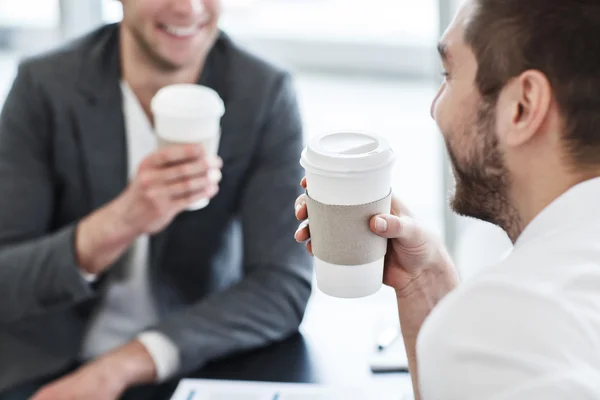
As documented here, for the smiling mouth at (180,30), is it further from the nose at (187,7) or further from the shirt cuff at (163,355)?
the shirt cuff at (163,355)

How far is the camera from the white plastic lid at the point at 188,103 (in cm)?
145

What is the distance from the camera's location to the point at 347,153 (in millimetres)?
1023

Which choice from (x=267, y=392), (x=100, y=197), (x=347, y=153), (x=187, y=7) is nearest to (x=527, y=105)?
(x=347, y=153)

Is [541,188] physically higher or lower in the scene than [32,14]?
higher

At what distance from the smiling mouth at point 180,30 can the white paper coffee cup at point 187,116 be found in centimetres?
27

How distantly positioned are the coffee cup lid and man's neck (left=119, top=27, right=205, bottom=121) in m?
0.82

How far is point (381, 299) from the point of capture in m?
2.67

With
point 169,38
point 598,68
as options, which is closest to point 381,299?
point 169,38

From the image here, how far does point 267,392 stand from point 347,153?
1.52ft

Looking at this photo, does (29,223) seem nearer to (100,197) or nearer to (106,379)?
(100,197)

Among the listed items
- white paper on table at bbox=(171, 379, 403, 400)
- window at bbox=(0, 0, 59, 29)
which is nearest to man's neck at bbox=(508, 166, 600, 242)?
white paper on table at bbox=(171, 379, 403, 400)

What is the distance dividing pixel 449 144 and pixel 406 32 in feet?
6.73

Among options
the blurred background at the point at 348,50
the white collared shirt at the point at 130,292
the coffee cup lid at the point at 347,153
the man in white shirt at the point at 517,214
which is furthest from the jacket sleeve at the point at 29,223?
the blurred background at the point at 348,50

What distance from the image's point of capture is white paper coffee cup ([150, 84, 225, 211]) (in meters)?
1.45
